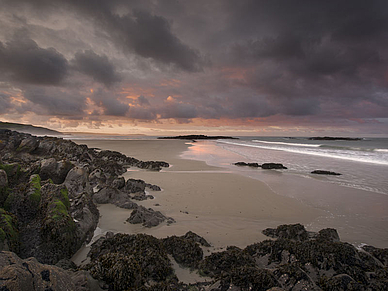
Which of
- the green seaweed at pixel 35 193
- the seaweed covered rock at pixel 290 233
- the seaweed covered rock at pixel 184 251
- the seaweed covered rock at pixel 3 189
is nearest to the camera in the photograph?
the seaweed covered rock at pixel 184 251

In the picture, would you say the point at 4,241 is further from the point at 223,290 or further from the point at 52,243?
the point at 223,290

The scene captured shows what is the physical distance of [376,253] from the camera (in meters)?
4.01

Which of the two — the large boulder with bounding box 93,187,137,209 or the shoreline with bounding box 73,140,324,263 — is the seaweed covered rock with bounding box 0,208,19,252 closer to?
the shoreline with bounding box 73,140,324,263

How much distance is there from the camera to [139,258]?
332 centimetres

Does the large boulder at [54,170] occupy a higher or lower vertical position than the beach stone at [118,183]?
higher

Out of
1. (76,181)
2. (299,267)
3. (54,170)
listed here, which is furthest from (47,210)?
(299,267)

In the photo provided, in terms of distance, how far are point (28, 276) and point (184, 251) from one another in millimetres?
2706

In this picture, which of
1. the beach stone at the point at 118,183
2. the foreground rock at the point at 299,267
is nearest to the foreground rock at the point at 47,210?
the beach stone at the point at 118,183

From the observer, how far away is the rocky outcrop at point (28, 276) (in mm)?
1656

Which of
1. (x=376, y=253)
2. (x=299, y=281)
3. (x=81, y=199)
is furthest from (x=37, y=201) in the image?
(x=376, y=253)

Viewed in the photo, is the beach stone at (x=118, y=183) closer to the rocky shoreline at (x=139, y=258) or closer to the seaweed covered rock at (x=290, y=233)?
the rocky shoreline at (x=139, y=258)

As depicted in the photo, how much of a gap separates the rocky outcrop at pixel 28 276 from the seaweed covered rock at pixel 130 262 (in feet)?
1.76

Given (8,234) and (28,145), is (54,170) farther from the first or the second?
(28,145)

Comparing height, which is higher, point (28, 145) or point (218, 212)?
point (28, 145)
